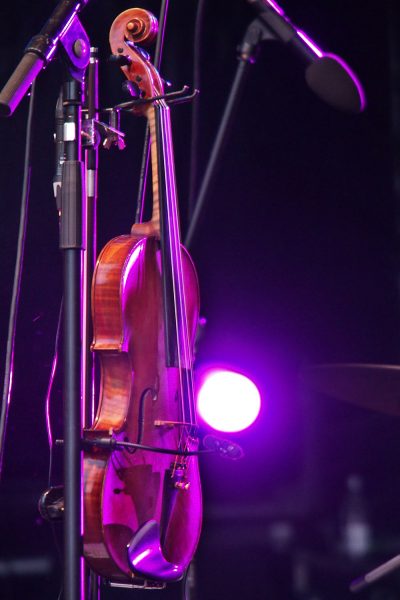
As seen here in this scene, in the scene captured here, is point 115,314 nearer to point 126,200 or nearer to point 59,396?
point 59,396

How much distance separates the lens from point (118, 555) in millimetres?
1411

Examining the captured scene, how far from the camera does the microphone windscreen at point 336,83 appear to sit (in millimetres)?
1104

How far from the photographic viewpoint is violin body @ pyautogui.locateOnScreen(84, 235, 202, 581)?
1.41m

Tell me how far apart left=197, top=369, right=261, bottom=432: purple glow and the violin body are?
6.0 inches

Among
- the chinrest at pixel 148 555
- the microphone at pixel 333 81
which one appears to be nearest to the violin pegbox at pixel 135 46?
the microphone at pixel 333 81

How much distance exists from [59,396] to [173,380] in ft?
1.53

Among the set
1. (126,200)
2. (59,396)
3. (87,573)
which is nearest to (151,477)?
(87,573)

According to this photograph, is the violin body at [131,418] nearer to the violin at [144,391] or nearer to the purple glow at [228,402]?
the violin at [144,391]

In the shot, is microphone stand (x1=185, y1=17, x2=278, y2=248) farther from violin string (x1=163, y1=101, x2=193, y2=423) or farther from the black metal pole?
the black metal pole

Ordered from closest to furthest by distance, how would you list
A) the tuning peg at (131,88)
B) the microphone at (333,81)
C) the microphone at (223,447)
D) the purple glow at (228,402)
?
the microphone at (333,81), the microphone at (223,447), the tuning peg at (131,88), the purple glow at (228,402)

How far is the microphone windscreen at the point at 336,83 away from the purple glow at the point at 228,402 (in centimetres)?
78

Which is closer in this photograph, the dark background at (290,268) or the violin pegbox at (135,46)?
the violin pegbox at (135,46)

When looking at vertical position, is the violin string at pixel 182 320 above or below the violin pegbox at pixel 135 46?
below

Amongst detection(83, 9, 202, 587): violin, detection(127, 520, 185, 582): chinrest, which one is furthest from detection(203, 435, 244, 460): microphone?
detection(127, 520, 185, 582): chinrest
